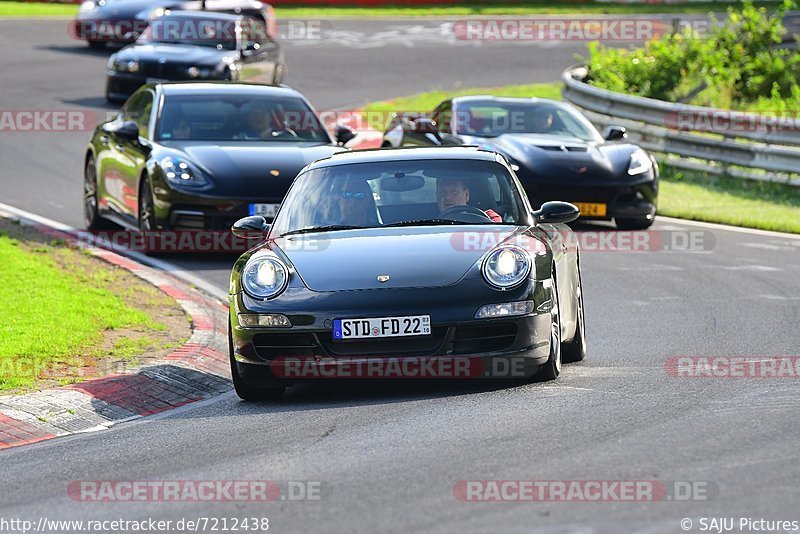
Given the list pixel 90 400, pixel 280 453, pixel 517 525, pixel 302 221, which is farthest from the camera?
pixel 302 221

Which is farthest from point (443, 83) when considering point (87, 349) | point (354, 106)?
point (87, 349)

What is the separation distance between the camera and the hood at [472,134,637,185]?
51.5 feet

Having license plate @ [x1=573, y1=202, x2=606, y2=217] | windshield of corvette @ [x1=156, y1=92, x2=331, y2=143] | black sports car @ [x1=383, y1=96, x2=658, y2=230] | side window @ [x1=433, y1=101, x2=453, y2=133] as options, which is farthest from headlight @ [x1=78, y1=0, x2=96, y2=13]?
license plate @ [x1=573, y1=202, x2=606, y2=217]

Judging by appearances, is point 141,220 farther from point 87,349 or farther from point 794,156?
point 794,156

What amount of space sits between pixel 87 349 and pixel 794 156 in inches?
454

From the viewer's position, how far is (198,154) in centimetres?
1413

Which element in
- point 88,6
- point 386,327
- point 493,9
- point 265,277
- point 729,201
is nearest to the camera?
point 386,327

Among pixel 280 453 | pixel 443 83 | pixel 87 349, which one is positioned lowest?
pixel 443 83

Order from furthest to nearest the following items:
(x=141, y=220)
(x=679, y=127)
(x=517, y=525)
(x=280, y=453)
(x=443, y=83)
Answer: (x=443, y=83) → (x=679, y=127) → (x=141, y=220) → (x=280, y=453) → (x=517, y=525)

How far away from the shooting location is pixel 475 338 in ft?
26.1

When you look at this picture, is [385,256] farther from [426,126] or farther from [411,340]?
[426,126]

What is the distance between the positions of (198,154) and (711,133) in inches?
330

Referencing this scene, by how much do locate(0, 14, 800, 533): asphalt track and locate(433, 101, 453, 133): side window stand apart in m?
5.57

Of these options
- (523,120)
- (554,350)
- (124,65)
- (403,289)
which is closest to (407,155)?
(403,289)
